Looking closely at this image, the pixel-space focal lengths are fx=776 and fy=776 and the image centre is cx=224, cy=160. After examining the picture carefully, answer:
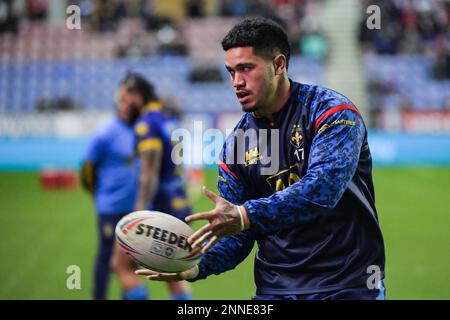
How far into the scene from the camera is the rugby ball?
4023 millimetres

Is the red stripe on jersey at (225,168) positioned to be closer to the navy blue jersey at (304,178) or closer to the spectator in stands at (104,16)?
the navy blue jersey at (304,178)

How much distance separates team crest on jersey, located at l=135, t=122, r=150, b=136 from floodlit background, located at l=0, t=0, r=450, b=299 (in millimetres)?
6631

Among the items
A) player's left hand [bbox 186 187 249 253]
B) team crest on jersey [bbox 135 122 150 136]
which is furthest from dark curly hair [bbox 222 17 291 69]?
team crest on jersey [bbox 135 122 150 136]

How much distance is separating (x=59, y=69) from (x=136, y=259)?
21622 mm

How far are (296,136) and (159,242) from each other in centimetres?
91

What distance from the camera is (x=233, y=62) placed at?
392 centimetres

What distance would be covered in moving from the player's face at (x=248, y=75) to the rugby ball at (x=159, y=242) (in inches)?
29.2

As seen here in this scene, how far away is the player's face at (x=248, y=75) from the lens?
3.91 meters

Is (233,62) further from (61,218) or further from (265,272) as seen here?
(61,218)

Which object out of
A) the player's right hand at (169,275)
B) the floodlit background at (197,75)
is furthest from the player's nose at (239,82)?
the floodlit background at (197,75)

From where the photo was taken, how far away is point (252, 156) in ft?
13.5

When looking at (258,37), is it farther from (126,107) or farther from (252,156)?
(126,107)

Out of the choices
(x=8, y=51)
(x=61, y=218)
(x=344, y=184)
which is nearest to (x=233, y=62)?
(x=344, y=184)

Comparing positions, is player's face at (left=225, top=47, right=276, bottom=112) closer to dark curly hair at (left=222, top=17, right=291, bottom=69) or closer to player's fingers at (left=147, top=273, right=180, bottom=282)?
dark curly hair at (left=222, top=17, right=291, bottom=69)
